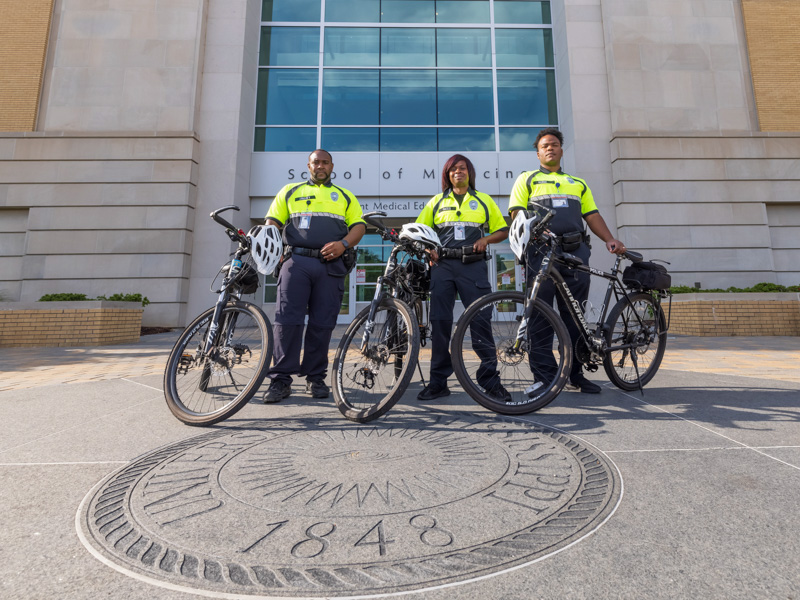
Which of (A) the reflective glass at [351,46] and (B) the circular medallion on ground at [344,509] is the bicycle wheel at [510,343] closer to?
(B) the circular medallion on ground at [344,509]

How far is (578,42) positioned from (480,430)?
12860mm

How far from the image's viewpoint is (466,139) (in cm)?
1155

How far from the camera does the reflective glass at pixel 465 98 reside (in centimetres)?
1175

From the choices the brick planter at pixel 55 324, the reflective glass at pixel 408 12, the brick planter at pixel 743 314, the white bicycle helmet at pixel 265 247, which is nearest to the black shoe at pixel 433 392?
the white bicycle helmet at pixel 265 247

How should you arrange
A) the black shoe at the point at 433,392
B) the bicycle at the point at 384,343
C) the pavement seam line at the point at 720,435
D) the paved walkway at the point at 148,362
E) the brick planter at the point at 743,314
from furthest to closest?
1. the brick planter at the point at 743,314
2. the paved walkway at the point at 148,362
3. the black shoe at the point at 433,392
4. the bicycle at the point at 384,343
5. the pavement seam line at the point at 720,435

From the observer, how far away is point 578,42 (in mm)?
10969

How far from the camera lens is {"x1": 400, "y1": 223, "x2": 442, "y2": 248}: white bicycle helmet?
8.52 feet

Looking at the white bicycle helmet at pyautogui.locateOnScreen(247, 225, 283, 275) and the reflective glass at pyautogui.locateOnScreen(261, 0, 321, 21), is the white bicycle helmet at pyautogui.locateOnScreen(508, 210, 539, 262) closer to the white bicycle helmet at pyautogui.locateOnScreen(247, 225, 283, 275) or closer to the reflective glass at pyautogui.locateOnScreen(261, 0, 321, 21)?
the white bicycle helmet at pyautogui.locateOnScreen(247, 225, 283, 275)

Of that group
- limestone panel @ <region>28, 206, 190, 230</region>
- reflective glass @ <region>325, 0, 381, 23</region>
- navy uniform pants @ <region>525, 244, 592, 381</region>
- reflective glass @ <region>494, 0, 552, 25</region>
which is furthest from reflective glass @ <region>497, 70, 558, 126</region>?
navy uniform pants @ <region>525, 244, 592, 381</region>

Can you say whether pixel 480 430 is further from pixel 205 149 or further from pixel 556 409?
pixel 205 149

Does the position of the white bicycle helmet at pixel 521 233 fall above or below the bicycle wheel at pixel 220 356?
above

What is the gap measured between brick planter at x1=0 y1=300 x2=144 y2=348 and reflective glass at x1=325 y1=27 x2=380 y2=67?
961 centimetres

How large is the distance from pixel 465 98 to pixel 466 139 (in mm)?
1452

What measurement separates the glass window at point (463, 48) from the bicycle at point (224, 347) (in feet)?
40.0
